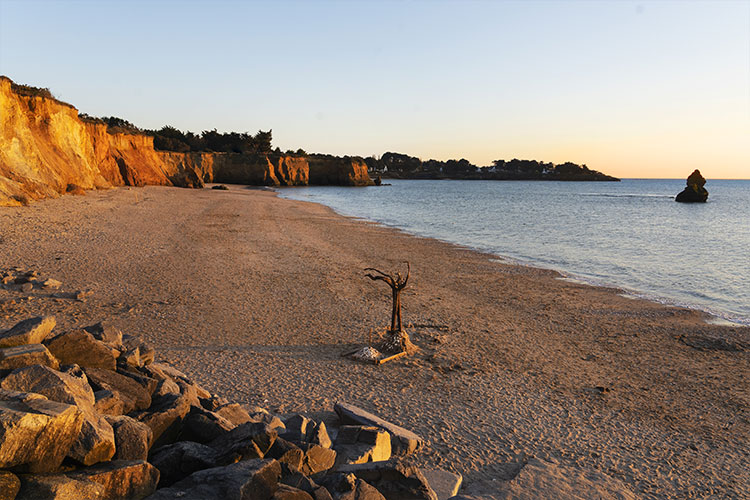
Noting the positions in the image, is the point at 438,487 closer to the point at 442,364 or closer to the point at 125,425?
the point at 125,425

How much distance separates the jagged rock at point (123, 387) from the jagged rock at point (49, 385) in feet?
1.47

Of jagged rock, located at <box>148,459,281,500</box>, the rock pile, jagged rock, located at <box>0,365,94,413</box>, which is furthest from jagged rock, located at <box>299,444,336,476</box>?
jagged rock, located at <box>0,365,94,413</box>

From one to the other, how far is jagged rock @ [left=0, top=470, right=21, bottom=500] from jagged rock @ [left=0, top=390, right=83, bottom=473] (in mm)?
72

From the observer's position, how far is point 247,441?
3900mm

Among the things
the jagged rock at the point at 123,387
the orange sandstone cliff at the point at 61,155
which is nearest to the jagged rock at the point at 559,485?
the jagged rock at the point at 123,387

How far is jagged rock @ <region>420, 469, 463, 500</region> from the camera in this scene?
4.38 meters

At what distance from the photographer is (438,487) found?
445 centimetres

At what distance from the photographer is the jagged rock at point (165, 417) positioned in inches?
166

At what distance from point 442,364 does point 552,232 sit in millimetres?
26141

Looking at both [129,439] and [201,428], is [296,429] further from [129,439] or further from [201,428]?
[129,439]

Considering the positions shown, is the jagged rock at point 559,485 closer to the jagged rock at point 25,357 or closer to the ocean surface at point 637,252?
the jagged rock at point 25,357

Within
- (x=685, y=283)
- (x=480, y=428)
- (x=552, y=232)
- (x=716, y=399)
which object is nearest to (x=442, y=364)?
(x=480, y=428)

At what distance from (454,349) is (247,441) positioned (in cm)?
517

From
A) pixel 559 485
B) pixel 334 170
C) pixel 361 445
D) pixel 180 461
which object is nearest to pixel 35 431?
pixel 180 461
